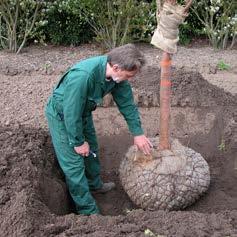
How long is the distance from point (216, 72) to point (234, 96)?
1255 mm

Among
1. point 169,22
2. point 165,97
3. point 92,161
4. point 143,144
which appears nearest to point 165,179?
point 143,144

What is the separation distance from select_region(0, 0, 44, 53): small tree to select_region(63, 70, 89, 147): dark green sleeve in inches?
160

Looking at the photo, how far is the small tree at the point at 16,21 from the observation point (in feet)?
25.6

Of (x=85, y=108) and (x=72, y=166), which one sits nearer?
(x=85, y=108)

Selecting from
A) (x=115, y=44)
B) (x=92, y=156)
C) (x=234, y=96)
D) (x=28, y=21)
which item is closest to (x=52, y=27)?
(x=28, y=21)

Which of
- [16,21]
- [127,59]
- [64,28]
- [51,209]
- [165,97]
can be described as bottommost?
[64,28]

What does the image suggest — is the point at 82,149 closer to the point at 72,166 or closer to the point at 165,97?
the point at 72,166

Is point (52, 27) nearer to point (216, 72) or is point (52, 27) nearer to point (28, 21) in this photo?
point (28, 21)

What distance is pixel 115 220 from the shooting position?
12.0 ft

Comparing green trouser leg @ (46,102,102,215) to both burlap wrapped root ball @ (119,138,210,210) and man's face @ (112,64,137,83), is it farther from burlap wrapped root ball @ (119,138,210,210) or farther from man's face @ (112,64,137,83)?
man's face @ (112,64,137,83)

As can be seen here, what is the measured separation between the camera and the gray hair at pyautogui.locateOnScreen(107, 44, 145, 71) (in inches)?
149

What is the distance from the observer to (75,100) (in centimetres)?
388

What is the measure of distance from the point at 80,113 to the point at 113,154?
1291 mm

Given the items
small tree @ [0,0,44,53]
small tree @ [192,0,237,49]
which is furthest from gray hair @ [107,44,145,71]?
small tree @ [192,0,237,49]
